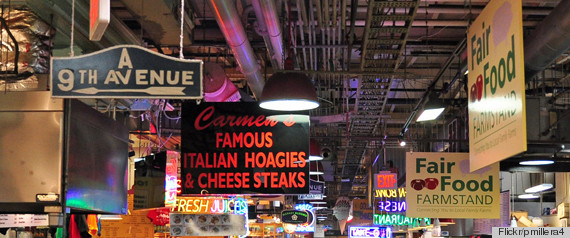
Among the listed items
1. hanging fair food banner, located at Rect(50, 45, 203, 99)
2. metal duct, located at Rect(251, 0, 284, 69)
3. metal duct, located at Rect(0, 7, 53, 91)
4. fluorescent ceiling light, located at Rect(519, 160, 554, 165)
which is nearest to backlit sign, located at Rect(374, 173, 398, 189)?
fluorescent ceiling light, located at Rect(519, 160, 554, 165)

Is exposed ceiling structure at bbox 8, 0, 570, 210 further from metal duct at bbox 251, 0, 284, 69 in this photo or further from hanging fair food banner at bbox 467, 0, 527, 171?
hanging fair food banner at bbox 467, 0, 527, 171

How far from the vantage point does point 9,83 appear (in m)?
6.14

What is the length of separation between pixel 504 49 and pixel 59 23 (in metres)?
3.71

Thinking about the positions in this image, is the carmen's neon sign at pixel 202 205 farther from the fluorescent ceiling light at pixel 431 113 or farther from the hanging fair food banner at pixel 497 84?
the hanging fair food banner at pixel 497 84

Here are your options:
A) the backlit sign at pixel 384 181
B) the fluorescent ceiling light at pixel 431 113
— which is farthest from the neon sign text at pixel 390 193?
the fluorescent ceiling light at pixel 431 113

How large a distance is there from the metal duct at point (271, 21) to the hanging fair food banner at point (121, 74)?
344cm

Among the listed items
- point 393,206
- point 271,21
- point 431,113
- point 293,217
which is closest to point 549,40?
point 271,21

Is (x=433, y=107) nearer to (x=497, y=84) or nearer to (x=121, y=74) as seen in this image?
(x=497, y=84)

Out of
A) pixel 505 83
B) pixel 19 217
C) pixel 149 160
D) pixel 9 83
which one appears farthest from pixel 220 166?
pixel 505 83

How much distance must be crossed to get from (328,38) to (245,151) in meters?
2.90

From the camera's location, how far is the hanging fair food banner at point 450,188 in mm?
11547

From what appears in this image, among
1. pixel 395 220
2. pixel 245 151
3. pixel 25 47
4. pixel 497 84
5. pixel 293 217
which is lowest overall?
pixel 395 220

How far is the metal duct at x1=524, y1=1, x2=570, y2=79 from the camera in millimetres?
6996

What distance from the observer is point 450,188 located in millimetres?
11797
